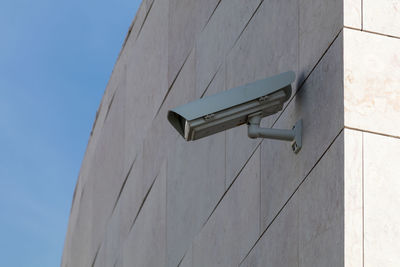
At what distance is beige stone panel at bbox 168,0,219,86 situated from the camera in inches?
558

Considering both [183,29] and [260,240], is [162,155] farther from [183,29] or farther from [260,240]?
[260,240]

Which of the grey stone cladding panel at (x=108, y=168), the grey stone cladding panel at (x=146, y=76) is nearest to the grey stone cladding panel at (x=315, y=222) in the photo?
the grey stone cladding panel at (x=146, y=76)

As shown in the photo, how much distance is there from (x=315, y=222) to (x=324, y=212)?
0.64ft

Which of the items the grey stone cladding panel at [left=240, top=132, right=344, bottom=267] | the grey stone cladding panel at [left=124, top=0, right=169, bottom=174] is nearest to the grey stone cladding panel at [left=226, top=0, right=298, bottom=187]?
the grey stone cladding panel at [left=240, top=132, right=344, bottom=267]

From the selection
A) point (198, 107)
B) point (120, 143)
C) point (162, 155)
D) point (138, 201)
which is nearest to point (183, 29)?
point (162, 155)

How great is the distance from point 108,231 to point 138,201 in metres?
2.85

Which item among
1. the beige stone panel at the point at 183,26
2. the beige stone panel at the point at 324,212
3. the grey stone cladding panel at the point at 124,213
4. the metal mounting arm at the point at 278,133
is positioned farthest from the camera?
the grey stone cladding panel at the point at 124,213

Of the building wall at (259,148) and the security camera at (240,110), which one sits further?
the security camera at (240,110)

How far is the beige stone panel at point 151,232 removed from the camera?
15062 mm
